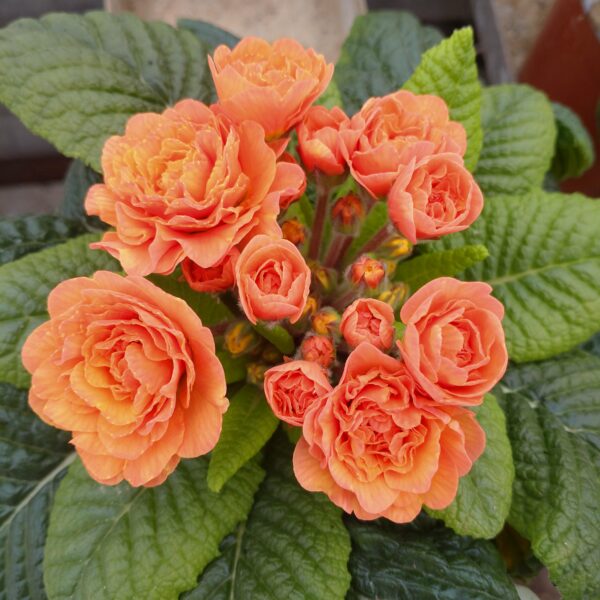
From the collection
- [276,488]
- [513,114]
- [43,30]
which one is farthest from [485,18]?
[276,488]

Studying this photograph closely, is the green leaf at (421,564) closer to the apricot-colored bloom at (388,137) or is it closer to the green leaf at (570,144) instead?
the apricot-colored bloom at (388,137)

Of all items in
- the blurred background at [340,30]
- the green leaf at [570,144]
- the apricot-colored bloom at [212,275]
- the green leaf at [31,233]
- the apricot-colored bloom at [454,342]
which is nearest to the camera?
the apricot-colored bloom at [454,342]

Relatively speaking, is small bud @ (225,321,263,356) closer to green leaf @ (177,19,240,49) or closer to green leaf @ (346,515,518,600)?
green leaf @ (346,515,518,600)

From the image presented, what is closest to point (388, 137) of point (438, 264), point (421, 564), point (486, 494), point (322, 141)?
point (322, 141)

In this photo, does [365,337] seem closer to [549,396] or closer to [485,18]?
[549,396]

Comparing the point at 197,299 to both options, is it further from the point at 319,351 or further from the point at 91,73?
the point at 91,73

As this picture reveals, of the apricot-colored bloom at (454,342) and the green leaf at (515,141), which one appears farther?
the green leaf at (515,141)

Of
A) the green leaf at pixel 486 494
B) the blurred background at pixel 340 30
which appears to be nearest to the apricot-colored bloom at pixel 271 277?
the green leaf at pixel 486 494
